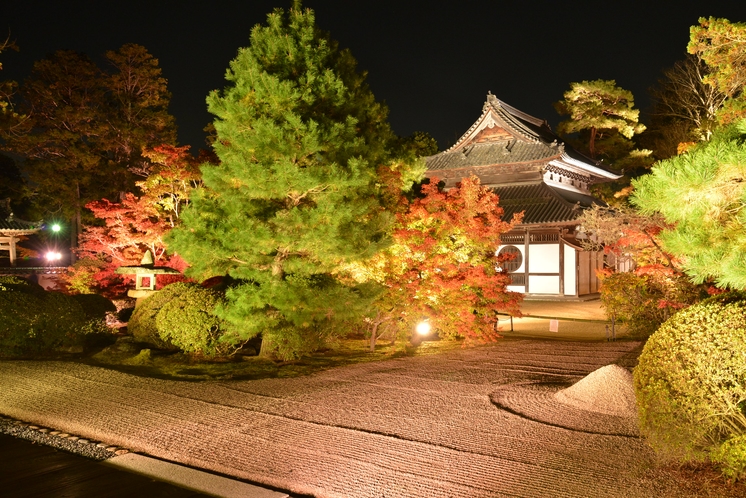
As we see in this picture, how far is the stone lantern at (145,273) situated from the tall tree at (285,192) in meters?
3.79

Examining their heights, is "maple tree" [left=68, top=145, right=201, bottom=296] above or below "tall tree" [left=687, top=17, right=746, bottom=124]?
below

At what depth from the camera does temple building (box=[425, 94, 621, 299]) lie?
938 inches

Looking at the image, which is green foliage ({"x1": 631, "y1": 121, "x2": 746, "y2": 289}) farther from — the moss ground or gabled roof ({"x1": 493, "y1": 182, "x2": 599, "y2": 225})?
gabled roof ({"x1": 493, "y1": 182, "x2": 599, "y2": 225})

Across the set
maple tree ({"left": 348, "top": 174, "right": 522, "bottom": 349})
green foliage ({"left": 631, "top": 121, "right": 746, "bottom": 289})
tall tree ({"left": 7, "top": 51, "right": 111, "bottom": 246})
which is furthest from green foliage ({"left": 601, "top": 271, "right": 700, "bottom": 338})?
tall tree ({"left": 7, "top": 51, "right": 111, "bottom": 246})

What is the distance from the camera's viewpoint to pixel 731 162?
4340mm

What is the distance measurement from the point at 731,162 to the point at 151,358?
32.8 ft

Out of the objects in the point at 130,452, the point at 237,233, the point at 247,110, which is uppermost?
the point at 247,110

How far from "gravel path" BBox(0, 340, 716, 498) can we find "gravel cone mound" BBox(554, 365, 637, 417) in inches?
2.2

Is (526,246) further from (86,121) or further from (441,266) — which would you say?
(86,121)

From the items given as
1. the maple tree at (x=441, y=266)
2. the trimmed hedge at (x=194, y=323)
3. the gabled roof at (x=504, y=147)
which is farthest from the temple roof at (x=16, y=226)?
the maple tree at (x=441, y=266)

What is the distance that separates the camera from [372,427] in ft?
21.2

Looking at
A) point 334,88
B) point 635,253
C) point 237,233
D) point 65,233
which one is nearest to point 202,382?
point 237,233

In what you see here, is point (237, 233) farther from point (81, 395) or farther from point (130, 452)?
point (130, 452)

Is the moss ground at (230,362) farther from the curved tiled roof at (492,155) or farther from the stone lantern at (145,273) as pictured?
the curved tiled roof at (492,155)
